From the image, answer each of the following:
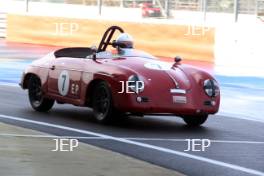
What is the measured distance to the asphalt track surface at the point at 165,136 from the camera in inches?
322

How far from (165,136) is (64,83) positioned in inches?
86.6

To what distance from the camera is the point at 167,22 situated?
25156mm

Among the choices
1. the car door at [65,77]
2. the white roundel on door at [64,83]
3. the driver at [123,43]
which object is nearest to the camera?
the car door at [65,77]

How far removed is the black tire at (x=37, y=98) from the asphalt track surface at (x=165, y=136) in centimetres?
14

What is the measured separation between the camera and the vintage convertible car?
10414mm

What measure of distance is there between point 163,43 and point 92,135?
1506cm

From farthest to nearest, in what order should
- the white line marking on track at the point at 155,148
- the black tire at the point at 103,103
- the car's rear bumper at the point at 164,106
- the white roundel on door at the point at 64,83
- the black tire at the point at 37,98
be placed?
the black tire at the point at 37,98, the white roundel on door at the point at 64,83, the black tire at the point at 103,103, the car's rear bumper at the point at 164,106, the white line marking on track at the point at 155,148

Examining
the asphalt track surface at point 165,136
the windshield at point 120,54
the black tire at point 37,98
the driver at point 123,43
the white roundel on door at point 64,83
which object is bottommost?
the asphalt track surface at point 165,136

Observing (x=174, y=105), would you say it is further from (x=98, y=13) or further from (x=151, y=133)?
(x=98, y=13)

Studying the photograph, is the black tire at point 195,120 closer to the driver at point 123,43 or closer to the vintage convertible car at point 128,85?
the vintage convertible car at point 128,85

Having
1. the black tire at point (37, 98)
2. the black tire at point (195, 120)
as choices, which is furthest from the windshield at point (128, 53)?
the black tire at point (37, 98)

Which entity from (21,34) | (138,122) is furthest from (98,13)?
(138,122)

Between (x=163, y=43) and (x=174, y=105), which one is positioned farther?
(x=163, y=43)

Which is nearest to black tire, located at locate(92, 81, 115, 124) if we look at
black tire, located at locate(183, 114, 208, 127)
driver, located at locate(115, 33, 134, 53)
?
driver, located at locate(115, 33, 134, 53)
